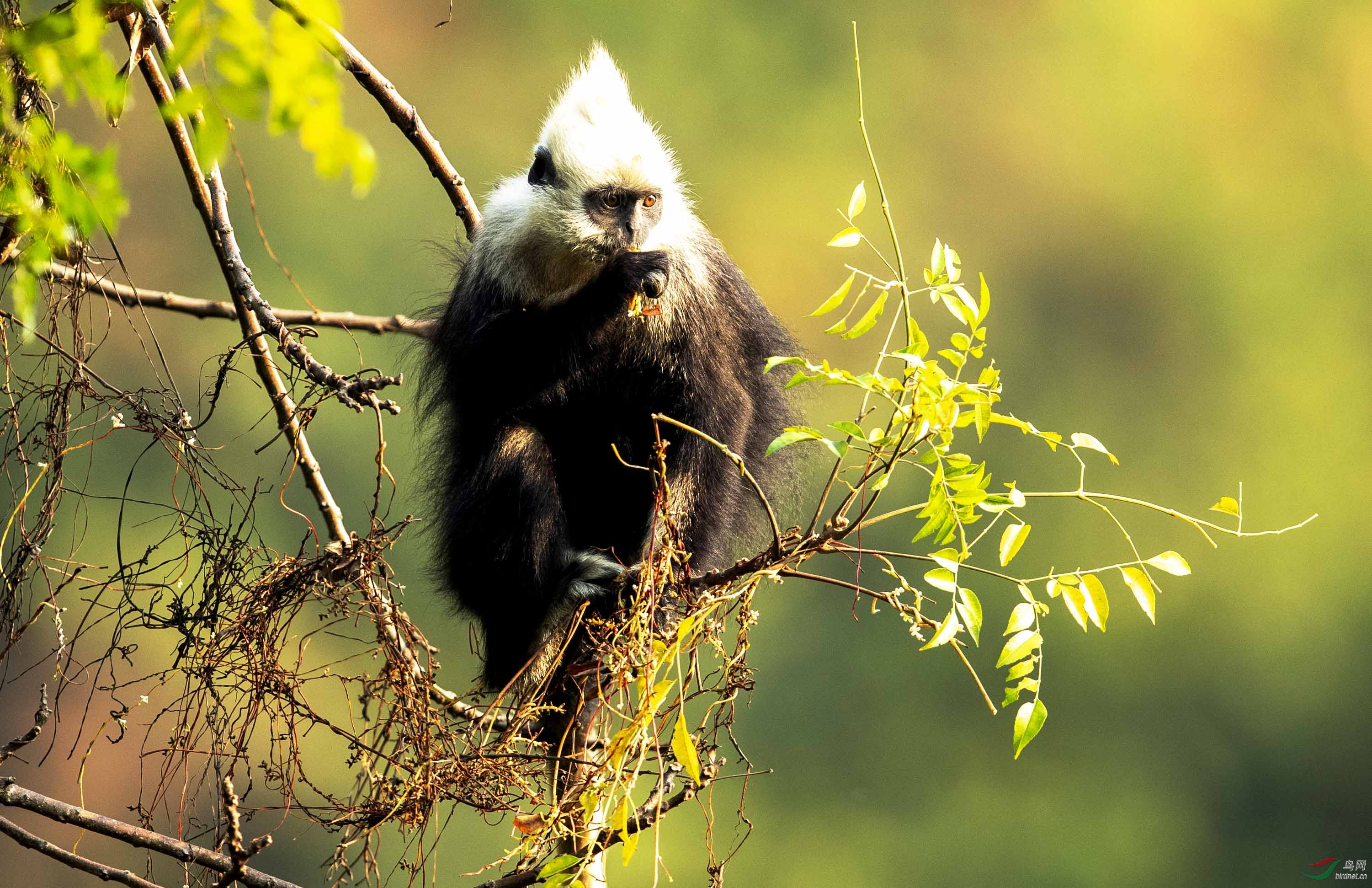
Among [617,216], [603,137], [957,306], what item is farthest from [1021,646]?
[603,137]

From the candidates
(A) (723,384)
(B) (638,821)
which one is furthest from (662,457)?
(A) (723,384)

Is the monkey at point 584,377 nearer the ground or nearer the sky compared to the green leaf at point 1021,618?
nearer the sky

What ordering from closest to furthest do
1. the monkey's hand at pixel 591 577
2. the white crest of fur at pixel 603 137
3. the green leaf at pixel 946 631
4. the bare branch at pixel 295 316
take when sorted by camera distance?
1. the green leaf at pixel 946 631
2. the monkey's hand at pixel 591 577
3. the white crest of fur at pixel 603 137
4. the bare branch at pixel 295 316

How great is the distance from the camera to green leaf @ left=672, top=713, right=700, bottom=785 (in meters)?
1.39

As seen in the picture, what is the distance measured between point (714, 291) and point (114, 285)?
1219 mm

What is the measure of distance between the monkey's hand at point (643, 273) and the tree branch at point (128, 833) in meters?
1.27

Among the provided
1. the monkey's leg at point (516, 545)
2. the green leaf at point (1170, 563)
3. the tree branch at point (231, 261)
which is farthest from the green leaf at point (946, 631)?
the monkey's leg at point (516, 545)

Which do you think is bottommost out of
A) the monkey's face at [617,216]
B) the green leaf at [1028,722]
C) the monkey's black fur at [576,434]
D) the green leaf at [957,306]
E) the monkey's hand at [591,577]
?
the green leaf at [1028,722]

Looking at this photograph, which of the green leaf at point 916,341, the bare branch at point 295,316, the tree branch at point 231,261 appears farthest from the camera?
the bare branch at point 295,316

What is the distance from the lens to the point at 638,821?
61.2 inches

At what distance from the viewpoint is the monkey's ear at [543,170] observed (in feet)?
8.03

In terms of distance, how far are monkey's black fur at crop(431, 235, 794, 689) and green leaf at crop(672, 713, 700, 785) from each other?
0.81m

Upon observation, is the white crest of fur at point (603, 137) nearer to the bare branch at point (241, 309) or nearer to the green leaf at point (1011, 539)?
the bare branch at point (241, 309)

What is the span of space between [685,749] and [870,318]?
62cm
